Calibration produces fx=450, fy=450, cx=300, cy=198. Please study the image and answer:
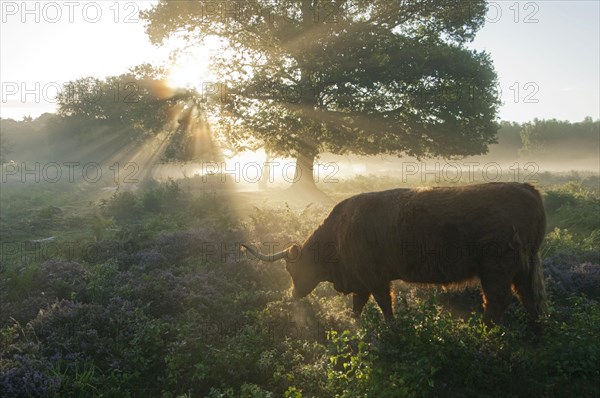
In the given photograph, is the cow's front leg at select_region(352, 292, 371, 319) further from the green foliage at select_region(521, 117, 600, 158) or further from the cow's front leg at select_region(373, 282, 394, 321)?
the green foliage at select_region(521, 117, 600, 158)

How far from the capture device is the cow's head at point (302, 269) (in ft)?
29.7

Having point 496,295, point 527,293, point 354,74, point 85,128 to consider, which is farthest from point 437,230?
point 85,128

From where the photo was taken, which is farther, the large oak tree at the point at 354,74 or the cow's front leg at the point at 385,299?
the large oak tree at the point at 354,74

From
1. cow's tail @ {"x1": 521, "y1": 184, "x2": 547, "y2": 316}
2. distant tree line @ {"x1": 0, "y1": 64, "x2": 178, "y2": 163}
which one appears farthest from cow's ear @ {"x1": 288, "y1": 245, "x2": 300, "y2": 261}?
distant tree line @ {"x1": 0, "y1": 64, "x2": 178, "y2": 163}

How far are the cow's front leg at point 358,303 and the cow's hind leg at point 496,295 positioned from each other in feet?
8.35

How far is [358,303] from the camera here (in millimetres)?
8547

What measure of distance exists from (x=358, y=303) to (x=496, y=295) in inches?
114

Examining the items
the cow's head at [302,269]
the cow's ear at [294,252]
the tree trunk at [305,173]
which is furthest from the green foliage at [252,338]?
the tree trunk at [305,173]

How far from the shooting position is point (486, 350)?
5602 mm

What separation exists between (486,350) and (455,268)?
1.27 meters

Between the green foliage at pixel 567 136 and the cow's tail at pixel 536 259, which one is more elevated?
the green foliage at pixel 567 136

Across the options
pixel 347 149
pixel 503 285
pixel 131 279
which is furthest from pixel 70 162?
pixel 503 285

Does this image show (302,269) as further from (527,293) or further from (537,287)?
(537,287)

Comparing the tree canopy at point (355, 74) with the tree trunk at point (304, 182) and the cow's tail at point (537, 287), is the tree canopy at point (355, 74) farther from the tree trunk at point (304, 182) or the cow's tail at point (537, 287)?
the cow's tail at point (537, 287)
